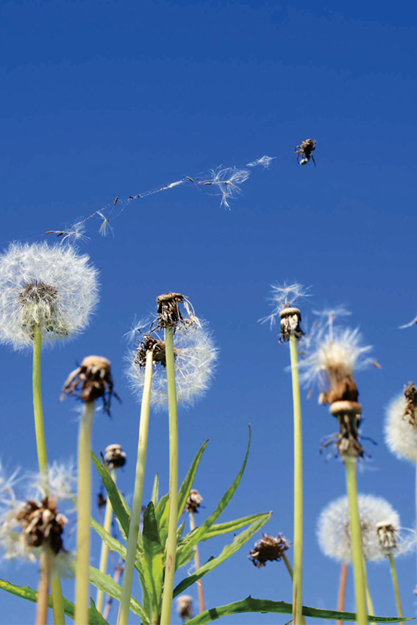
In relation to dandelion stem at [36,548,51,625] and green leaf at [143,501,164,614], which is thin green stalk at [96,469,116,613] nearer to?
green leaf at [143,501,164,614]

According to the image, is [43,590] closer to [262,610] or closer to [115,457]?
[262,610]

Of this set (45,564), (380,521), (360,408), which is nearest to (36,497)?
(45,564)

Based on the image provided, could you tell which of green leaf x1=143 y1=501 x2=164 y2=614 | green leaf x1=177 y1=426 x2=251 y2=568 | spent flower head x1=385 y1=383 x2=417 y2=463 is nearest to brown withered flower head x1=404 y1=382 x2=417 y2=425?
spent flower head x1=385 y1=383 x2=417 y2=463

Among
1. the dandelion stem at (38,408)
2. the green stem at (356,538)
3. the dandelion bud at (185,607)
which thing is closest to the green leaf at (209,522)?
the dandelion stem at (38,408)

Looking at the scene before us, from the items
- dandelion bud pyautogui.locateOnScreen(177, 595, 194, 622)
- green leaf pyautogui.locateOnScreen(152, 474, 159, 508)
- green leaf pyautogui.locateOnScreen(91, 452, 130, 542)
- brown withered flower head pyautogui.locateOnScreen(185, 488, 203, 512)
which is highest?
brown withered flower head pyautogui.locateOnScreen(185, 488, 203, 512)

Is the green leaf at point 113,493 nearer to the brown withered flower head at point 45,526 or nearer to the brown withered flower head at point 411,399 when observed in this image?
the brown withered flower head at point 411,399

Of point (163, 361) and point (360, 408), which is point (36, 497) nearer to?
point (360, 408)
